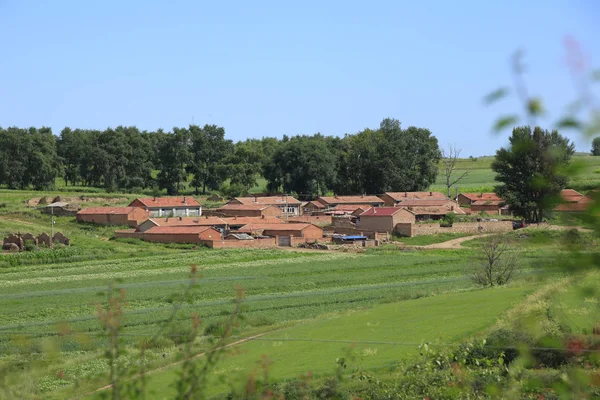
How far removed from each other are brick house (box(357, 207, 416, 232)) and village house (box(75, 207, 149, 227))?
20549mm

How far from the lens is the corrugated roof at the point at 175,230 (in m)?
59.7

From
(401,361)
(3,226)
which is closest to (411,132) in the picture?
(3,226)

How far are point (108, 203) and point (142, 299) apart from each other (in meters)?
52.9

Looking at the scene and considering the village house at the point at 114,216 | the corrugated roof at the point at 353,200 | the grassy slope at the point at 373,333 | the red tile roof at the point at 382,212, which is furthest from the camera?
the corrugated roof at the point at 353,200

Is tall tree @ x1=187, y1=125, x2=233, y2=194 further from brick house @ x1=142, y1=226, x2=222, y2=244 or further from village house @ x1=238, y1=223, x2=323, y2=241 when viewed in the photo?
brick house @ x1=142, y1=226, x2=222, y2=244

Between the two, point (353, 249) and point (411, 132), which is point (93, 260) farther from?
point (411, 132)

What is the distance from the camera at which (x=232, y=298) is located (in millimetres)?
32781

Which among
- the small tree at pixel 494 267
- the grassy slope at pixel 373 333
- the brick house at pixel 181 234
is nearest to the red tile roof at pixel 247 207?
the brick house at pixel 181 234

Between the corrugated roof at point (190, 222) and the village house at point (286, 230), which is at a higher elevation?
the corrugated roof at point (190, 222)

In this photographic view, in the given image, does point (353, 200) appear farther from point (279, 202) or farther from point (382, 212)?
point (382, 212)

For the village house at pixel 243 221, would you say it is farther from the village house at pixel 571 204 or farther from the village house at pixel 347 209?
the village house at pixel 571 204

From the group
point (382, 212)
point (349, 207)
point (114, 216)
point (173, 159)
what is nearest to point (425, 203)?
point (349, 207)

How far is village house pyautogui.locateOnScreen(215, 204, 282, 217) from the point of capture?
76.7 m

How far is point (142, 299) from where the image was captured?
33.9m
